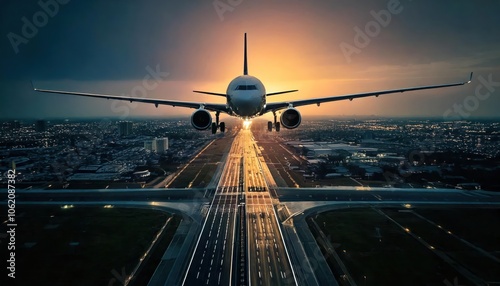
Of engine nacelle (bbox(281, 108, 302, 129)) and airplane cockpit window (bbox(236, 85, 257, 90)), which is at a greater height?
airplane cockpit window (bbox(236, 85, 257, 90))

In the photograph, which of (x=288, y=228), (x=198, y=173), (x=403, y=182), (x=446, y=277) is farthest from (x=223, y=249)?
(x=403, y=182)

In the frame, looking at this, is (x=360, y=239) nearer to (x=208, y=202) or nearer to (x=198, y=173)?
(x=208, y=202)

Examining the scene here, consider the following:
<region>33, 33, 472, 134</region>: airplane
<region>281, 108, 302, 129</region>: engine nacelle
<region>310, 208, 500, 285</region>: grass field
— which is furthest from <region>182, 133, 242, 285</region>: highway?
<region>281, 108, 302, 129</region>: engine nacelle

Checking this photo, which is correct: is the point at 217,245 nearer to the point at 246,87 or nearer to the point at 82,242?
the point at 82,242

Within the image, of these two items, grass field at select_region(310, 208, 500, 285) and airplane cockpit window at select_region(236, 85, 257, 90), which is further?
grass field at select_region(310, 208, 500, 285)

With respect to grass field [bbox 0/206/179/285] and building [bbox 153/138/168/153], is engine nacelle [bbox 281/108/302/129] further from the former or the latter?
building [bbox 153/138/168/153]
